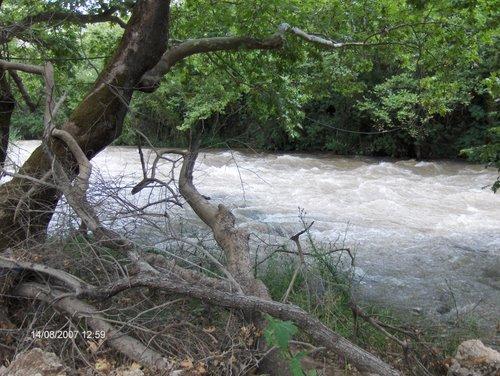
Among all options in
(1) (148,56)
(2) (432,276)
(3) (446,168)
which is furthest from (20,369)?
A: (3) (446,168)

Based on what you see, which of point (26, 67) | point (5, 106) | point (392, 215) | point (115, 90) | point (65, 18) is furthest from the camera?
point (392, 215)

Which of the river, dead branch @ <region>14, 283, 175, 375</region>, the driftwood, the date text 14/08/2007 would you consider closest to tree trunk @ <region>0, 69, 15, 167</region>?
the river

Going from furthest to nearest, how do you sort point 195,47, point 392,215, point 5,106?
1. point 392,215
2. point 5,106
3. point 195,47

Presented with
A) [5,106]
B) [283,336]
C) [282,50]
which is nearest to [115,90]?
[5,106]

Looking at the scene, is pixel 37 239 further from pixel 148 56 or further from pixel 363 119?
pixel 363 119

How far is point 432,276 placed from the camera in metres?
7.58

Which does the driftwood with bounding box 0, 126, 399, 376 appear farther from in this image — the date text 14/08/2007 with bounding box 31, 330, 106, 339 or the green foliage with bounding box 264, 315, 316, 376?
the green foliage with bounding box 264, 315, 316, 376

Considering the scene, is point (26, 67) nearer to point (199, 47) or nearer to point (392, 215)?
point (199, 47)

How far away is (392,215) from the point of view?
36.5ft

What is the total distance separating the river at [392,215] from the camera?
22.6 ft

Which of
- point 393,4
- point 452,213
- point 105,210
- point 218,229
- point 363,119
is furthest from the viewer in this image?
point 363,119

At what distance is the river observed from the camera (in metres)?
6.88

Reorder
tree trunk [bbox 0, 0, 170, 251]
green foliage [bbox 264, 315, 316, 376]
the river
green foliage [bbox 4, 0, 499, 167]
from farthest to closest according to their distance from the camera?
the river
green foliage [bbox 4, 0, 499, 167]
tree trunk [bbox 0, 0, 170, 251]
green foliage [bbox 264, 315, 316, 376]

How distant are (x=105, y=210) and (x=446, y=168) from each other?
48.6 ft
